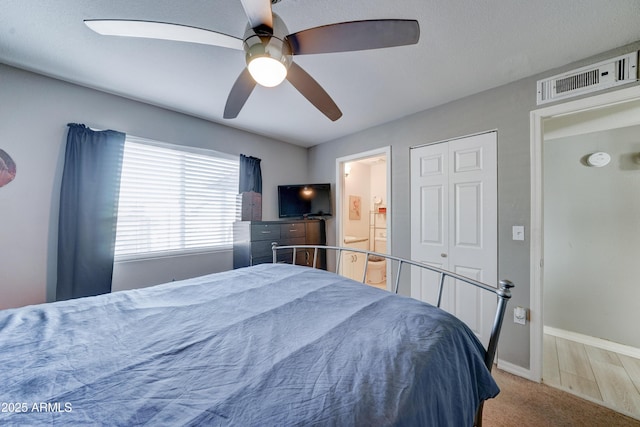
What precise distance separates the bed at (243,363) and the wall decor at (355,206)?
137 inches

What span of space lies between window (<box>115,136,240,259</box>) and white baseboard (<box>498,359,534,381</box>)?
3.18 metres

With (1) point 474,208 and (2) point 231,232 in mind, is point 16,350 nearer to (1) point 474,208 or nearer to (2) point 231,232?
(2) point 231,232

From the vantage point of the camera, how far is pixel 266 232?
3.04 m

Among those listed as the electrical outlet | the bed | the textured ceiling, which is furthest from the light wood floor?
the textured ceiling

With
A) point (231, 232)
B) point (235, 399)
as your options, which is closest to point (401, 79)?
point (235, 399)

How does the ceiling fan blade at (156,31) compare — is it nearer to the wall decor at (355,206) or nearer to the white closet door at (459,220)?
the white closet door at (459,220)

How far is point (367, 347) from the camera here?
0.79 m

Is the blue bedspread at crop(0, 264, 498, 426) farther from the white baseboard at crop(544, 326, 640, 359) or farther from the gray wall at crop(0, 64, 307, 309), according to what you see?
the white baseboard at crop(544, 326, 640, 359)

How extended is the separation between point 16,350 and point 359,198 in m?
4.53

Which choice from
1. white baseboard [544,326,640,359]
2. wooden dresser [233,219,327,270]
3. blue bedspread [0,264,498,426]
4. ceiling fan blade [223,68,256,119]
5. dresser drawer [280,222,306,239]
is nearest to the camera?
blue bedspread [0,264,498,426]

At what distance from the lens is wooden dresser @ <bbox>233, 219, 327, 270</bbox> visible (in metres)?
2.92

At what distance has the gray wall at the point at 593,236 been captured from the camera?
7.59 ft

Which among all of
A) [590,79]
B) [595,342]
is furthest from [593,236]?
[590,79]

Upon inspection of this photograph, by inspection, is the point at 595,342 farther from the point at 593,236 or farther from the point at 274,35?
the point at 274,35
